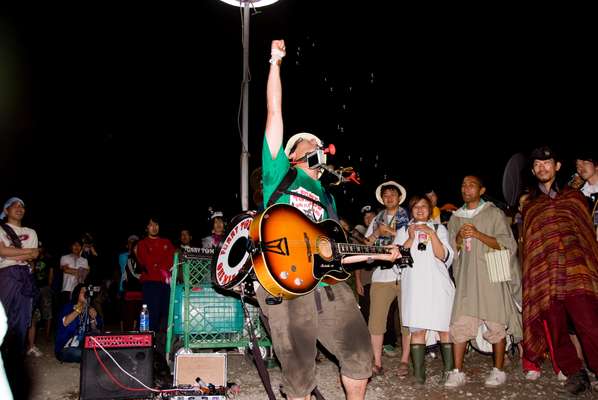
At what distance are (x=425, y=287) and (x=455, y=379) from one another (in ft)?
3.63

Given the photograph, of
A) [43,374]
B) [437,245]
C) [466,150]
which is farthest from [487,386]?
[466,150]

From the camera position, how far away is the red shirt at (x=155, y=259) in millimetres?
7523

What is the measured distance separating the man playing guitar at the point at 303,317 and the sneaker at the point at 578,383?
115 inches

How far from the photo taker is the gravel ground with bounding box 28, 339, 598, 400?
4.80 meters

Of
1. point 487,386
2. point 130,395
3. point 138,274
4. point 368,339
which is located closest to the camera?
point 368,339

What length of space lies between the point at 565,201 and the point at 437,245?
4.86 feet

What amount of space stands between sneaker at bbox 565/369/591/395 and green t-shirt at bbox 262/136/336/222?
3345mm

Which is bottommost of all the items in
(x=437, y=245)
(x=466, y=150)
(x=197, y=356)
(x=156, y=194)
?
(x=197, y=356)

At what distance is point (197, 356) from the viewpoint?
15.3 ft

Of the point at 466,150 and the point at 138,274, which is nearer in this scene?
the point at 138,274

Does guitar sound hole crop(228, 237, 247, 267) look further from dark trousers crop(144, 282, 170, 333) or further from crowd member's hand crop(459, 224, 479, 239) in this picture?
dark trousers crop(144, 282, 170, 333)

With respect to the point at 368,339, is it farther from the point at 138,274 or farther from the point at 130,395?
the point at 138,274

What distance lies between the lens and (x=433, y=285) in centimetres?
541

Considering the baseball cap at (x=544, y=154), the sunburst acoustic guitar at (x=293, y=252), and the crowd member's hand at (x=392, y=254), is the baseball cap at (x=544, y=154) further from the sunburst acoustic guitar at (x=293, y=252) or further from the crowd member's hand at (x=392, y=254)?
the sunburst acoustic guitar at (x=293, y=252)
